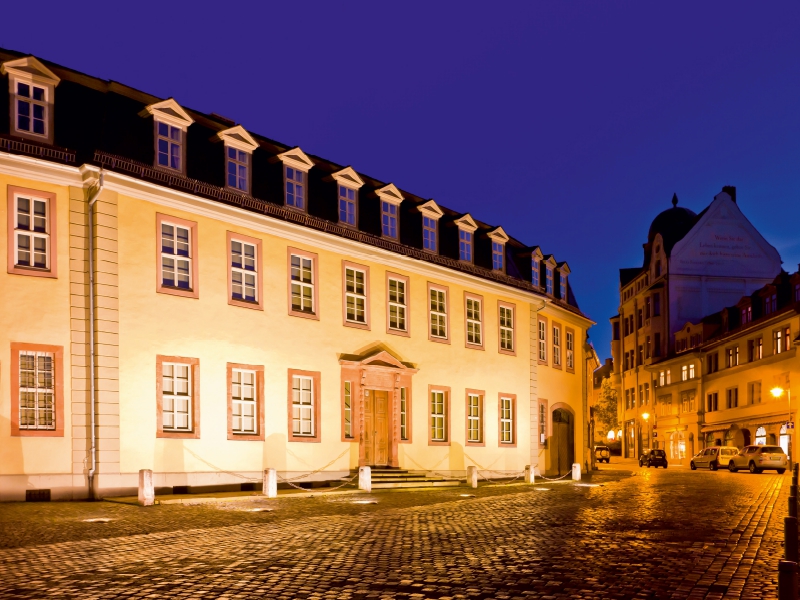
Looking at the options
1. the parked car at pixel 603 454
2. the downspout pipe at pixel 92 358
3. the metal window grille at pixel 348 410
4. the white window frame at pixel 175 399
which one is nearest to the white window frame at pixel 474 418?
the metal window grille at pixel 348 410

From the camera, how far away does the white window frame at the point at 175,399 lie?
22.4 metres

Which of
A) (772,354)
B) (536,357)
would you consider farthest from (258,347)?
(772,354)

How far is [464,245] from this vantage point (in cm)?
3381

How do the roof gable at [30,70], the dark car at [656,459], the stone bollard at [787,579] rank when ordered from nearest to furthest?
the stone bollard at [787,579] → the roof gable at [30,70] → the dark car at [656,459]

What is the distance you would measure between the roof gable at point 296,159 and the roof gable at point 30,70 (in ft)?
22.3

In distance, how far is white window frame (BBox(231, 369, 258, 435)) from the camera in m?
24.2

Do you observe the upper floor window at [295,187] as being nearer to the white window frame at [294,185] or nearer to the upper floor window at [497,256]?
the white window frame at [294,185]

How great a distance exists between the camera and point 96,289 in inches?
829

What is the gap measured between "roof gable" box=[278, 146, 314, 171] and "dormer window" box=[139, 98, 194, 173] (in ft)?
10.9

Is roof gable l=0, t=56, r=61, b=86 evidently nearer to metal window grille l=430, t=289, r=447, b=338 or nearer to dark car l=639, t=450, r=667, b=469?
metal window grille l=430, t=289, r=447, b=338

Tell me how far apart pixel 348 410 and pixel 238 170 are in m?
7.97

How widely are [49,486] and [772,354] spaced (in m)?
47.8

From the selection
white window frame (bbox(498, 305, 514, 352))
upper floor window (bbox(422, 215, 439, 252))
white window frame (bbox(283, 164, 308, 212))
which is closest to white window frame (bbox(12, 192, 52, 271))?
white window frame (bbox(283, 164, 308, 212))

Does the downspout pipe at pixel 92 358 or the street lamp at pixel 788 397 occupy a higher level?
the downspout pipe at pixel 92 358
